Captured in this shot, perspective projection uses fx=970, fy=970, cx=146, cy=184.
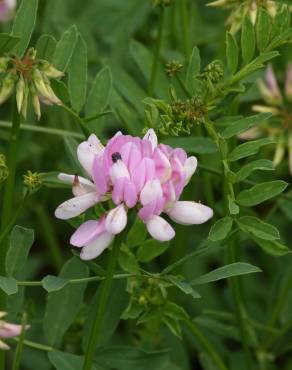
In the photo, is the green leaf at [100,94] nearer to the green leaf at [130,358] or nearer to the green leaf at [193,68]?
the green leaf at [193,68]

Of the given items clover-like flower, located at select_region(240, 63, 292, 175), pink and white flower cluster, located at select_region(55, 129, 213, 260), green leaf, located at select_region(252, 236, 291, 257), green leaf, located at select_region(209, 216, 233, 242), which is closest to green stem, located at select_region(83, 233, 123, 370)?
pink and white flower cluster, located at select_region(55, 129, 213, 260)

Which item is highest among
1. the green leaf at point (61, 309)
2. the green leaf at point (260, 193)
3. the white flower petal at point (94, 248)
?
the green leaf at point (260, 193)

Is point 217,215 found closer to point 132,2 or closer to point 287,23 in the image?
point 287,23

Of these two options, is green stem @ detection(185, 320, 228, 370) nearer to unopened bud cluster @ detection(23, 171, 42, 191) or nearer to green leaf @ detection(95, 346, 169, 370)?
green leaf @ detection(95, 346, 169, 370)

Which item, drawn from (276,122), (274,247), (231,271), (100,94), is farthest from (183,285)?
(276,122)

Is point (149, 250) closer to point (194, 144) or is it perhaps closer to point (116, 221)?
point (194, 144)

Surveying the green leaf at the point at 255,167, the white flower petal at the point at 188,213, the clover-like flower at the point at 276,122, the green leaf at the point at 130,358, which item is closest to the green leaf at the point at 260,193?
the green leaf at the point at 255,167

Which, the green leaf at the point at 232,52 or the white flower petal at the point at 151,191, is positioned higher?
the green leaf at the point at 232,52
